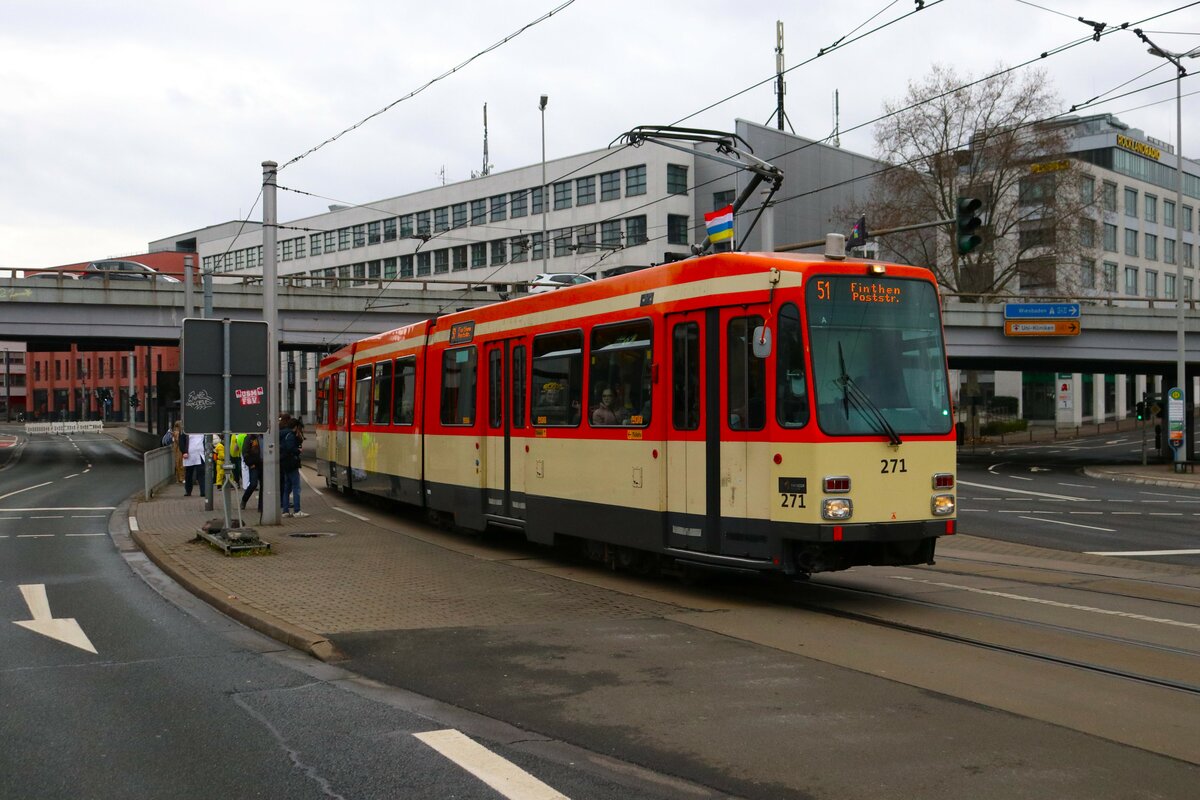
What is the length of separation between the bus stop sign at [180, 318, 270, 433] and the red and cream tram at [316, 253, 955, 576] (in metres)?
4.29

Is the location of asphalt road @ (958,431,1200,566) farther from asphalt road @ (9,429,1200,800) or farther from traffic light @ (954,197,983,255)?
asphalt road @ (9,429,1200,800)

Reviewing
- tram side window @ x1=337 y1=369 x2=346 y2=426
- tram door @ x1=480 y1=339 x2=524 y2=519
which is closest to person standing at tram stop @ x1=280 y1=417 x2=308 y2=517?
tram side window @ x1=337 y1=369 x2=346 y2=426

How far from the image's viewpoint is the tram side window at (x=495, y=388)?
47.3 ft

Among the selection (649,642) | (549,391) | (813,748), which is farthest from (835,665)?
(549,391)

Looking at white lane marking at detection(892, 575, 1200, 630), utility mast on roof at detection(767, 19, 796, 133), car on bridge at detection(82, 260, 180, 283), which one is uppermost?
utility mast on roof at detection(767, 19, 796, 133)

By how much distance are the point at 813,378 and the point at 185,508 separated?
1659cm

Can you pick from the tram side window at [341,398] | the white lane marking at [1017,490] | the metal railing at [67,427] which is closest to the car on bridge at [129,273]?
the tram side window at [341,398]

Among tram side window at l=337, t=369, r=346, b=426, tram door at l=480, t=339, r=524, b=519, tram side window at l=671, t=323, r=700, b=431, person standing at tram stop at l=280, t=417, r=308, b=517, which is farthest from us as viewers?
tram side window at l=337, t=369, r=346, b=426

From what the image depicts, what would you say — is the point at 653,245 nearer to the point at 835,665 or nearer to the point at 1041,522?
the point at 1041,522

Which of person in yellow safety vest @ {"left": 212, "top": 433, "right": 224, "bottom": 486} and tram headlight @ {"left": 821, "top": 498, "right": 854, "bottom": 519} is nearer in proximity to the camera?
tram headlight @ {"left": 821, "top": 498, "right": 854, "bottom": 519}

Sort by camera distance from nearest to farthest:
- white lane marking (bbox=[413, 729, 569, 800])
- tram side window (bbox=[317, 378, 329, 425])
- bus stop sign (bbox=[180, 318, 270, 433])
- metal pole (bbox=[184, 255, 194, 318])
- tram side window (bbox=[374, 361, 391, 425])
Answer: white lane marking (bbox=[413, 729, 569, 800])
bus stop sign (bbox=[180, 318, 270, 433])
tram side window (bbox=[374, 361, 391, 425])
metal pole (bbox=[184, 255, 194, 318])
tram side window (bbox=[317, 378, 329, 425])

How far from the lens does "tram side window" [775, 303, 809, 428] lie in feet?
32.2

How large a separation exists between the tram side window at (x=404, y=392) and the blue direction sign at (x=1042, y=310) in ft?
94.0

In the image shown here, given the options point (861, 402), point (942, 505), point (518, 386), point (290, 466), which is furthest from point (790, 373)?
point (290, 466)
